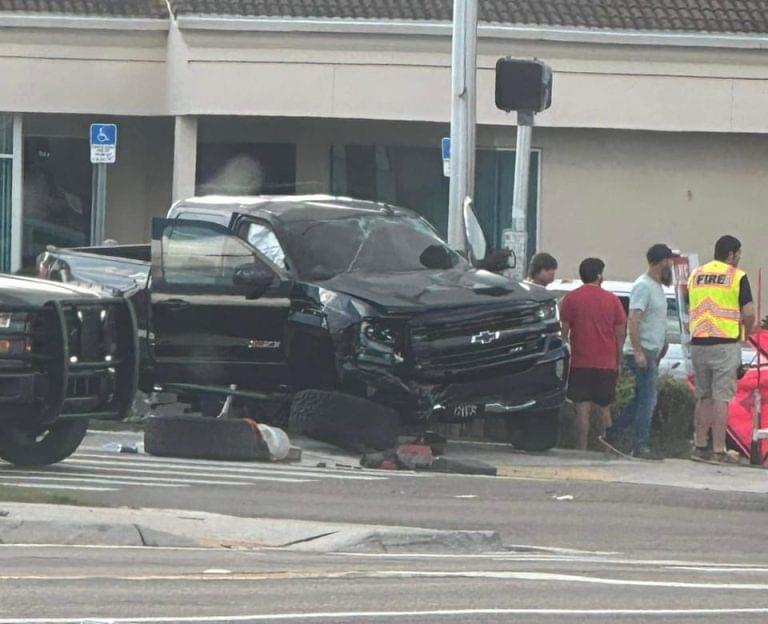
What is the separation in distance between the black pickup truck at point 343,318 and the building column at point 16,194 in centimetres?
1211

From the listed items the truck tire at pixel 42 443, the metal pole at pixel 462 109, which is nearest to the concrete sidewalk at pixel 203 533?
the truck tire at pixel 42 443

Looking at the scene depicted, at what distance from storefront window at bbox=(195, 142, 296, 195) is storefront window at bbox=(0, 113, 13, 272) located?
102 inches

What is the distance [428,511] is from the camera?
1272 centimetres

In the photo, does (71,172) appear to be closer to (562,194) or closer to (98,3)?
(98,3)

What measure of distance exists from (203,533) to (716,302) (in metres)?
6.79

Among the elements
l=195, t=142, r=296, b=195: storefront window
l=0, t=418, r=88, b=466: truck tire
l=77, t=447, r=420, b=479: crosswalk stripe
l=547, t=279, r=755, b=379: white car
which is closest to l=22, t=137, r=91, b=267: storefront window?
l=195, t=142, r=296, b=195: storefront window

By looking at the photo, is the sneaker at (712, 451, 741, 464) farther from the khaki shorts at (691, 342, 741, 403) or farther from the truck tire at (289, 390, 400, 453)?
the truck tire at (289, 390, 400, 453)

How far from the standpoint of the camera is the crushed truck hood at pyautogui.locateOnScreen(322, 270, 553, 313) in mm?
15578

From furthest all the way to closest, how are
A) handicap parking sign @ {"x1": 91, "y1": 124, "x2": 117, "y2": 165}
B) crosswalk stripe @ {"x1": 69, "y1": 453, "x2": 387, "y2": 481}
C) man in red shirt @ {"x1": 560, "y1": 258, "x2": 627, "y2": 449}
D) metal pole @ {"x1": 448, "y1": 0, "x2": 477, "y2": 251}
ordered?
1. handicap parking sign @ {"x1": 91, "y1": 124, "x2": 117, "y2": 165}
2. metal pole @ {"x1": 448, "y1": 0, "x2": 477, "y2": 251}
3. man in red shirt @ {"x1": 560, "y1": 258, "x2": 627, "y2": 449}
4. crosswalk stripe @ {"x1": 69, "y1": 453, "x2": 387, "y2": 481}

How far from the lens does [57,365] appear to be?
1300 centimetres

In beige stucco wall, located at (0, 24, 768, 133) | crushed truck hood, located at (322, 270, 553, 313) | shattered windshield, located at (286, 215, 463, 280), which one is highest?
beige stucco wall, located at (0, 24, 768, 133)

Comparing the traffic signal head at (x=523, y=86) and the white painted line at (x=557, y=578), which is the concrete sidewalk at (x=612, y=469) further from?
the white painted line at (x=557, y=578)

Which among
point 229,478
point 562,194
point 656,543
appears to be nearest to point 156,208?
point 562,194

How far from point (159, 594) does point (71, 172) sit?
71.3 ft
